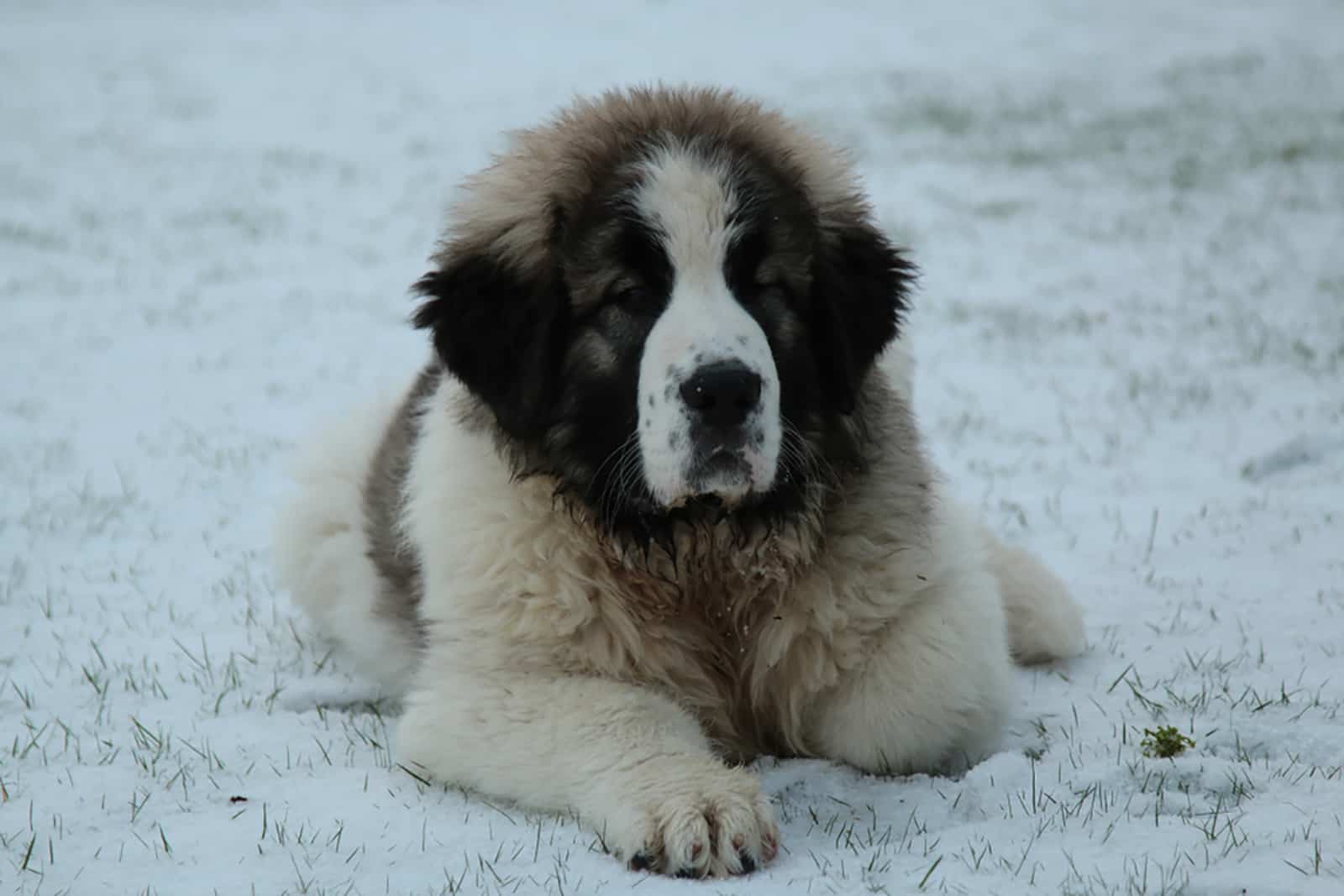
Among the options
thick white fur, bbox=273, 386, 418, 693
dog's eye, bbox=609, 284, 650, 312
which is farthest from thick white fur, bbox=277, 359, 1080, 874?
thick white fur, bbox=273, 386, 418, 693

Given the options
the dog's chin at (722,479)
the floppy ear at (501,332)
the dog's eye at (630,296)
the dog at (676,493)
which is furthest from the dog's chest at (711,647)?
the dog's eye at (630,296)

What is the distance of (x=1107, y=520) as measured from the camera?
17.3 ft

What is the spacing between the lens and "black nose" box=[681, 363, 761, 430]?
2826 mm

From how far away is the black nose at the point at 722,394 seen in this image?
2.83m

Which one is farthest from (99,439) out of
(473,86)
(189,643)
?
(473,86)

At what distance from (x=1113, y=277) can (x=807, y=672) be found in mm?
7342

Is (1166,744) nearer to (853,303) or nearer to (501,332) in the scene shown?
(853,303)

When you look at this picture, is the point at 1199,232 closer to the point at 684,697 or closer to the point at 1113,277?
the point at 1113,277

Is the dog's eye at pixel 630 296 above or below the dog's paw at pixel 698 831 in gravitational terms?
above

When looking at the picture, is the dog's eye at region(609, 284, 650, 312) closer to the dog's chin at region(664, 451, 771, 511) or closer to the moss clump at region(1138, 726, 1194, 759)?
the dog's chin at region(664, 451, 771, 511)

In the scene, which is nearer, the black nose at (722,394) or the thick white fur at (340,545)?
the black nose at (722,394)

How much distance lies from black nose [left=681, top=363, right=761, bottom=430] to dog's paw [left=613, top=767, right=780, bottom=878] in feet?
2.31

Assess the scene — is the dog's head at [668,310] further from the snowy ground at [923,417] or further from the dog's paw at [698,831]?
the snowy ground at [923,417]

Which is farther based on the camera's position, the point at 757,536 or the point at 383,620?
the point at 383,620
